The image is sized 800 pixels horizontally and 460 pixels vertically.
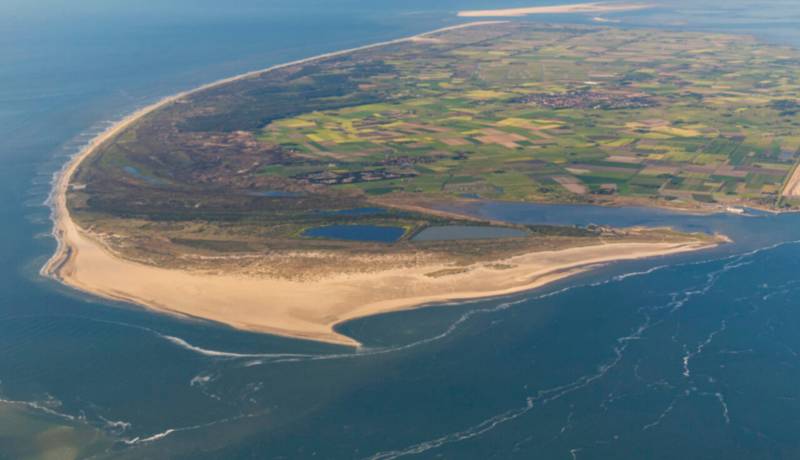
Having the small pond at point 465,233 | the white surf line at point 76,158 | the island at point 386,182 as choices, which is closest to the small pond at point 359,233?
the island at point 386,182

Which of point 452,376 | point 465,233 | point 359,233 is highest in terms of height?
point 359,233

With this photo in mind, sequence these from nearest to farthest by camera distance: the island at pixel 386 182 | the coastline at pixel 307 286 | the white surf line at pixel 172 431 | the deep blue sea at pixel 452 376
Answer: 1. the deep blue sea at pixel 452 376
2. the white surf line at pixel 172 431
3. the coastline at pixel 307 286
4. the island at pixel 386 182

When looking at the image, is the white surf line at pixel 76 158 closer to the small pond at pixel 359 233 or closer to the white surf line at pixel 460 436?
the small pond at pixel 359 233

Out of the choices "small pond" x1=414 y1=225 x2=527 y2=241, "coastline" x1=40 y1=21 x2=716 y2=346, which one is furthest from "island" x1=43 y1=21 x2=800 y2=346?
"small pond" x1=414 y1=225 x2=527 y2=241

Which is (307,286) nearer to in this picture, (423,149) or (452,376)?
(452,376)

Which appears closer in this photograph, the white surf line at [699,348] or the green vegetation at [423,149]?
the white surf line at [699,348]

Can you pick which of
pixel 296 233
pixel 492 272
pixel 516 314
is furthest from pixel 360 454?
pixel 296 233

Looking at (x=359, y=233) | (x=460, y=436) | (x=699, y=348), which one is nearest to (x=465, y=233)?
(x=359, y=233)

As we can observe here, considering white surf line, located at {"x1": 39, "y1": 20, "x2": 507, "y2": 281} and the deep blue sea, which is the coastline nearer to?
white surf line, located at {"x1": 39, "y1": 20, "x2": 507, "y2": 281}
